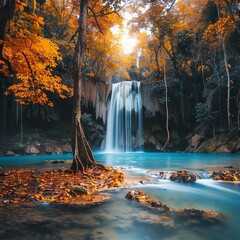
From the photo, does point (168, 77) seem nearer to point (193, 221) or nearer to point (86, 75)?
point (86, 75)

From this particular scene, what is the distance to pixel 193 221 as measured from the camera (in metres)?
3.09

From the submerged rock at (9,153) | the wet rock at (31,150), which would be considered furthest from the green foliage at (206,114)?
the submerged rock at (9,153)

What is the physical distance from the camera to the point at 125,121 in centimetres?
2378

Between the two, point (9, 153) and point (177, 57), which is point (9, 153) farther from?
point (177, 57)

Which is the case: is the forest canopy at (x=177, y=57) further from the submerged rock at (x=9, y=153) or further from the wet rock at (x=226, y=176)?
the wet rock at (x=226, y=176)

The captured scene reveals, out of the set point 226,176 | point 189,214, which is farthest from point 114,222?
point 226,176

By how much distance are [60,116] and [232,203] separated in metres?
21.1

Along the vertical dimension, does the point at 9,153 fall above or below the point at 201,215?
below

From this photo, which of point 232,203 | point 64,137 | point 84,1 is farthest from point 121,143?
point 232,203

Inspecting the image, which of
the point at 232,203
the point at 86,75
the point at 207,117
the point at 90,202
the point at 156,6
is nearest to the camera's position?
the point at 90,202

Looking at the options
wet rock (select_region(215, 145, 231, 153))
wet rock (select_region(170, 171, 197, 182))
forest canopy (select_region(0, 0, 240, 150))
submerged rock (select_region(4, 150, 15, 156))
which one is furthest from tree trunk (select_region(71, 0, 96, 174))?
submerged rock (select_region(4, 150, 15, 156))

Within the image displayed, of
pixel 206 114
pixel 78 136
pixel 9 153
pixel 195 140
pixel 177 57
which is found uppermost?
pixel 177 57

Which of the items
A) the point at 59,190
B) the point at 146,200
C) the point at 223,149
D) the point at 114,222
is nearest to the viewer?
the point at 114,222

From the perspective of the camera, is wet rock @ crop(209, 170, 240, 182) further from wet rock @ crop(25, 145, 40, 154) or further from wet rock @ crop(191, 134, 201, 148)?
wet rock @ crop(25, 145, 40, 154)
